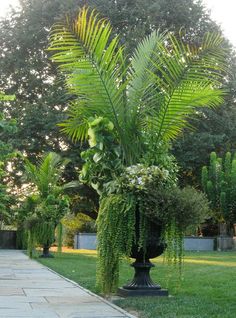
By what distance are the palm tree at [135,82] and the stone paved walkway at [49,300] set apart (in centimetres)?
239

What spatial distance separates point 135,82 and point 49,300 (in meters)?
3.74

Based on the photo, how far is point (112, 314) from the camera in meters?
6.98

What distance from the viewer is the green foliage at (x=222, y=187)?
29.2m

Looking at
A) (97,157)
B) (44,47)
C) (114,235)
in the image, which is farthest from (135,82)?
(44,47)

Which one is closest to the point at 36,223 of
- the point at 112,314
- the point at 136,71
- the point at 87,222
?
the point at 136,71

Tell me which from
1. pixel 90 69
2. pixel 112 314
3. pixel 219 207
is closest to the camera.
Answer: pixel 112 314

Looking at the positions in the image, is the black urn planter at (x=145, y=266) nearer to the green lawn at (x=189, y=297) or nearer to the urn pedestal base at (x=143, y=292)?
the urn pedestal base at (x=143, y=292)

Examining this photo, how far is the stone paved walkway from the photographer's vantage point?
22.9 feet

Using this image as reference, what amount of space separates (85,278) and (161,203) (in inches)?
169

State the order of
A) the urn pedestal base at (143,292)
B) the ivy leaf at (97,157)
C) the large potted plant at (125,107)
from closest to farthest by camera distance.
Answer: the large potted plant at (125,107) < the urn pedestal base at (143,292) < the ivy leaf at (97,157)

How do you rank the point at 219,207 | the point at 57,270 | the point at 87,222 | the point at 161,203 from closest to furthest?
the point at 161,203 < the point at 57,270 < the point at 219,207 < the point at 87,222

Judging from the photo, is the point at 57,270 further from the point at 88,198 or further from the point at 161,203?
the point at 88,198

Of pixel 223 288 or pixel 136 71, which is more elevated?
pixel 136 71

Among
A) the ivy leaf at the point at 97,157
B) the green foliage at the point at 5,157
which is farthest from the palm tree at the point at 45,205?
the ivy leaf at the point at 97,157
